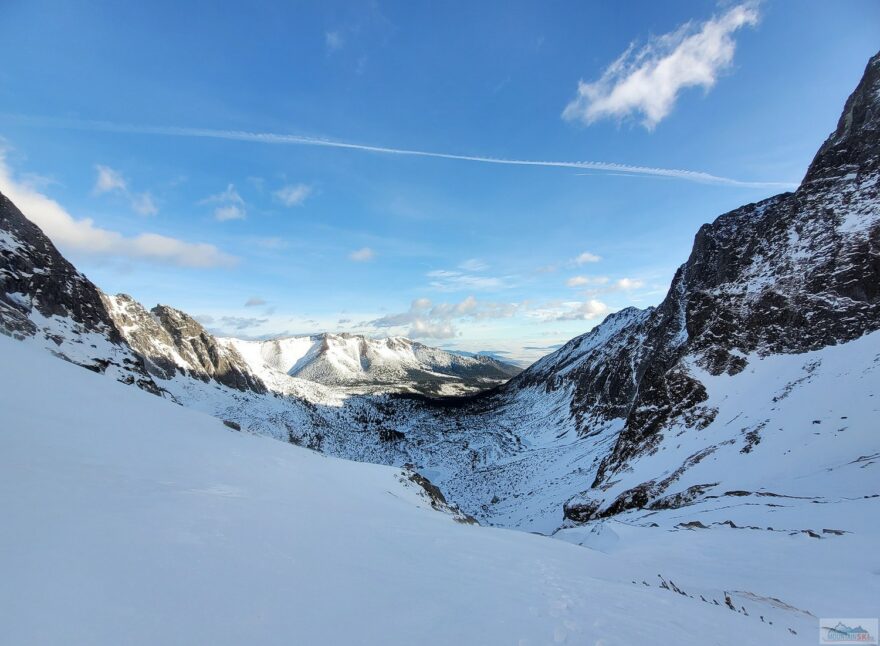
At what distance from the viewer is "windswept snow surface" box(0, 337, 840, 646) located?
3.74m

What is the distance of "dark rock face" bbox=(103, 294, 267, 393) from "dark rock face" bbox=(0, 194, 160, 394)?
17.6 meters

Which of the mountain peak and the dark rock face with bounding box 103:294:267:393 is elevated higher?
the mountain peak

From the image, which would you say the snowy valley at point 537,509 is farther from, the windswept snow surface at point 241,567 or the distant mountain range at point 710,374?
the distant mountain range at point 710,374

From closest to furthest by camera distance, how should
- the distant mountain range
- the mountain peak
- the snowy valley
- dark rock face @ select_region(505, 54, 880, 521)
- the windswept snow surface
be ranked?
the windswept snow surface < the snowy valley < the distant mountain range < dark rock face @ select_region(505, 54, 880, 521) < the mountain peak

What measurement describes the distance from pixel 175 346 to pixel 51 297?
1854 inches

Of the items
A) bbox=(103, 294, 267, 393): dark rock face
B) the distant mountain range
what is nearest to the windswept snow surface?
the distant mountain range

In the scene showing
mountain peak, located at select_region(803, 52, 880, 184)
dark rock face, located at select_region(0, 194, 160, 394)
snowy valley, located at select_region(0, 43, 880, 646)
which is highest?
mountain peak, located at select_region(803, 52, 880, 184)

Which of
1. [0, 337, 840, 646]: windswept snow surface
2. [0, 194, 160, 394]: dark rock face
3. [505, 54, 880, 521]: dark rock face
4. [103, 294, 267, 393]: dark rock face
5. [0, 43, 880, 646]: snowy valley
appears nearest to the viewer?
[0, 337, 840, 646]: windswept snow surface

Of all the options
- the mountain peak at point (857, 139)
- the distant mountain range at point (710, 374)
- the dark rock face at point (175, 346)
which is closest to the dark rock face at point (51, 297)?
the distant mountain range at point (710, 374)

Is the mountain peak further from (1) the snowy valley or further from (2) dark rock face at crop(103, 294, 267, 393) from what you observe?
(2) dark rock face at crop(103, 294, 267, 393)

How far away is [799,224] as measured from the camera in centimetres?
4575

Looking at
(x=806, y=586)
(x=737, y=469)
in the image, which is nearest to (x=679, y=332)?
(x=737, y=469)

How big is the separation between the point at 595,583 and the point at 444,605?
200 inches

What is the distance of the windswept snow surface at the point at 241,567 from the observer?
3.74m
